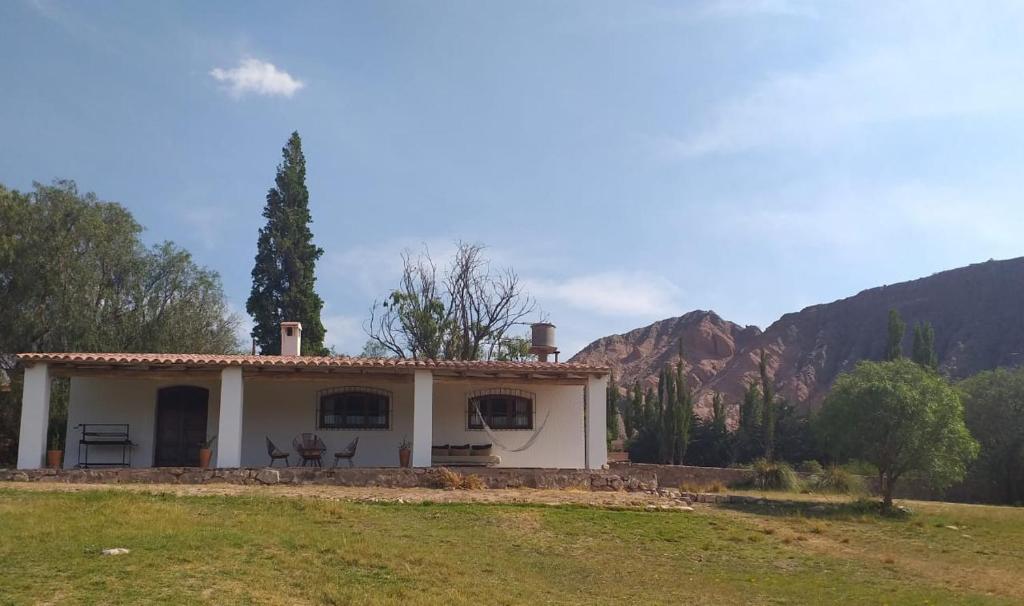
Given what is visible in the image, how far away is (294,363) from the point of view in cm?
1548

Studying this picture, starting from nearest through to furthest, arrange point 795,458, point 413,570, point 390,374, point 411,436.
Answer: point 413,570 → point 390,374 → point 411,436 → point 795,458

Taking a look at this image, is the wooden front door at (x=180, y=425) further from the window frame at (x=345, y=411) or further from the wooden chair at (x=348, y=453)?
the wooden chair at (x=348, y=453)

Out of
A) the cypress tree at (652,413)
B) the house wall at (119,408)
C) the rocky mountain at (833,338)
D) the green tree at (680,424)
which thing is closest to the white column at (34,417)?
the house wall at (119,408)

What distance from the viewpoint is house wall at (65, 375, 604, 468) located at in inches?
677

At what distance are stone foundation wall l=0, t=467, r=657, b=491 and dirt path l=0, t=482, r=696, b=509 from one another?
1.09 ft

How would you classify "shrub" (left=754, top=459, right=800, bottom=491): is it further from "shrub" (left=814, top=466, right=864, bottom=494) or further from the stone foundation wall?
the stone foundation wall

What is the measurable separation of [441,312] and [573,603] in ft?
79.3

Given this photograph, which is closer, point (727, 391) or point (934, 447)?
point (934, 447)

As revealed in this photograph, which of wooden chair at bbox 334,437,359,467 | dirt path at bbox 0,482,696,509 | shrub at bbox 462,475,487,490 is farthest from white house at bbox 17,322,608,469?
dirt path at bbox 0,482,696,509

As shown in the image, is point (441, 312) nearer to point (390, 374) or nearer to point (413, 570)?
point (390, 374)

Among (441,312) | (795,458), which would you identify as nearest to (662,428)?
(795,458)

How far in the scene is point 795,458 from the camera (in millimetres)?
37031

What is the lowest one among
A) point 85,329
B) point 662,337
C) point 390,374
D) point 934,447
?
point 934,447

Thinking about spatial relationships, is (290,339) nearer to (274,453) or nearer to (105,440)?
(274,453)
